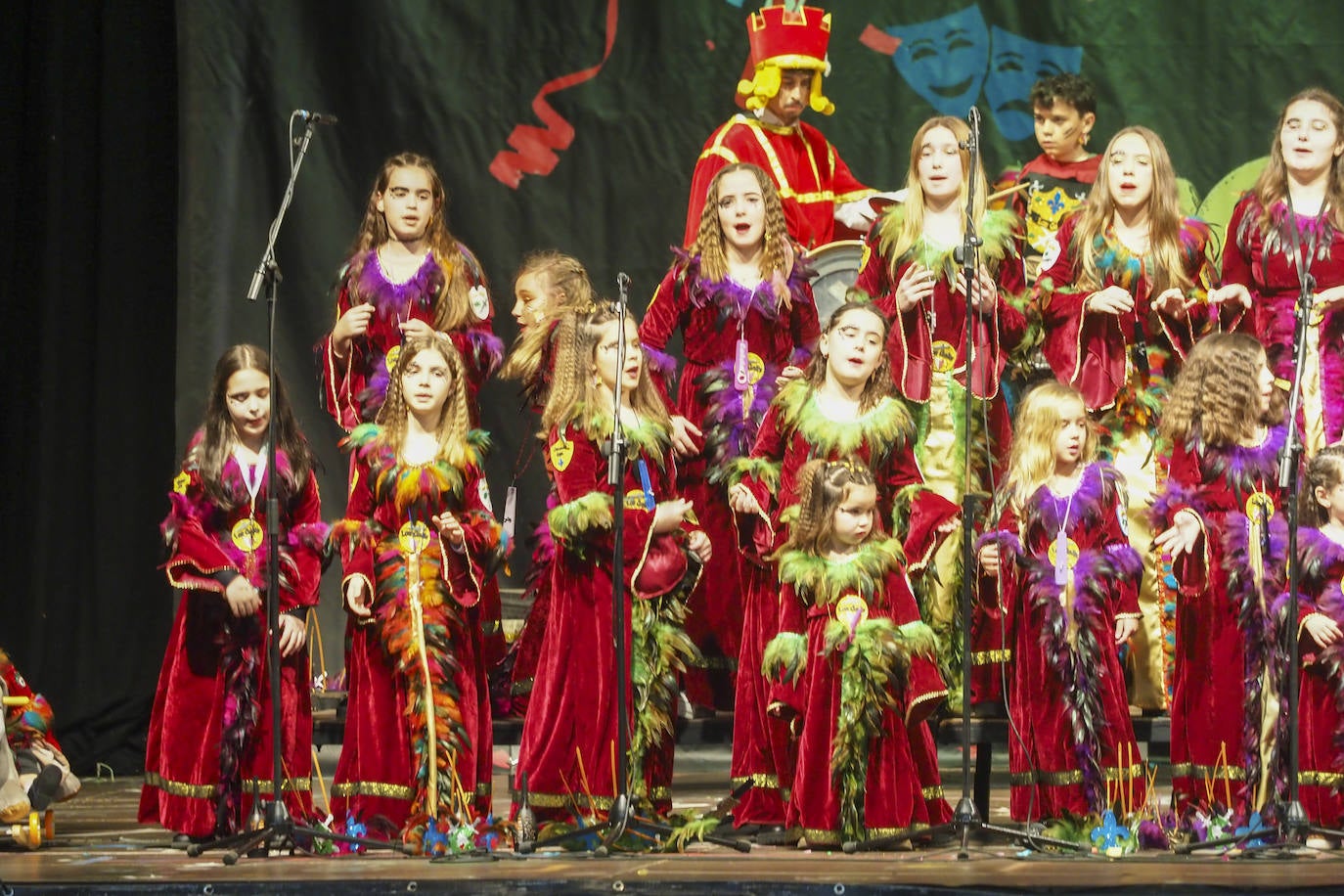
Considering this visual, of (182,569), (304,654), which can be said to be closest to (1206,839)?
(304,654)

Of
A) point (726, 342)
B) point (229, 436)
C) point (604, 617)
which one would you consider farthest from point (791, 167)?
point (229, 436)

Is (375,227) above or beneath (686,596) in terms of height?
above

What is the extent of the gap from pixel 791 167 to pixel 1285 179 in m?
1.54

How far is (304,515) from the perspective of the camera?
5273mm

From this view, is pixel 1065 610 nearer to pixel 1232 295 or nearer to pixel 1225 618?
pixel 1225 618

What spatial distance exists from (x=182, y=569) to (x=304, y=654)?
1.32 ft

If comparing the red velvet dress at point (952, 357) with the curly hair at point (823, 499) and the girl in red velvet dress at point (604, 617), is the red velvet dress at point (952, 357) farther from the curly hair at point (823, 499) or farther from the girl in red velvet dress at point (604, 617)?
the girl in red velvet dress at point (604, 617)

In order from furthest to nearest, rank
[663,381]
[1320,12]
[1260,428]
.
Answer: [1320,12] → [663,381] → [1260,428]

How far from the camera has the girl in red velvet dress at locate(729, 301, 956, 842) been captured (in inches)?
202

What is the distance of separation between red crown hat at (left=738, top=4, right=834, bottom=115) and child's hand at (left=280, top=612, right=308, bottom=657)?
2.31m

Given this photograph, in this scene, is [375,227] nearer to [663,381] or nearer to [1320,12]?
[663,381]

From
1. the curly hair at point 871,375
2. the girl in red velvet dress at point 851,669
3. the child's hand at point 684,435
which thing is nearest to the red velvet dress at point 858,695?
the girl in red velvet dress at point 851,669

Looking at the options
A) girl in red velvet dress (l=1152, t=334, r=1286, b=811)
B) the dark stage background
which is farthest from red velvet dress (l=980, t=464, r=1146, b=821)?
the dark stage background

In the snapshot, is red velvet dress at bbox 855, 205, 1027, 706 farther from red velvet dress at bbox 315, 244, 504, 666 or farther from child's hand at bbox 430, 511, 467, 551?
child's hand at bbox 430, 511, 467, 551
